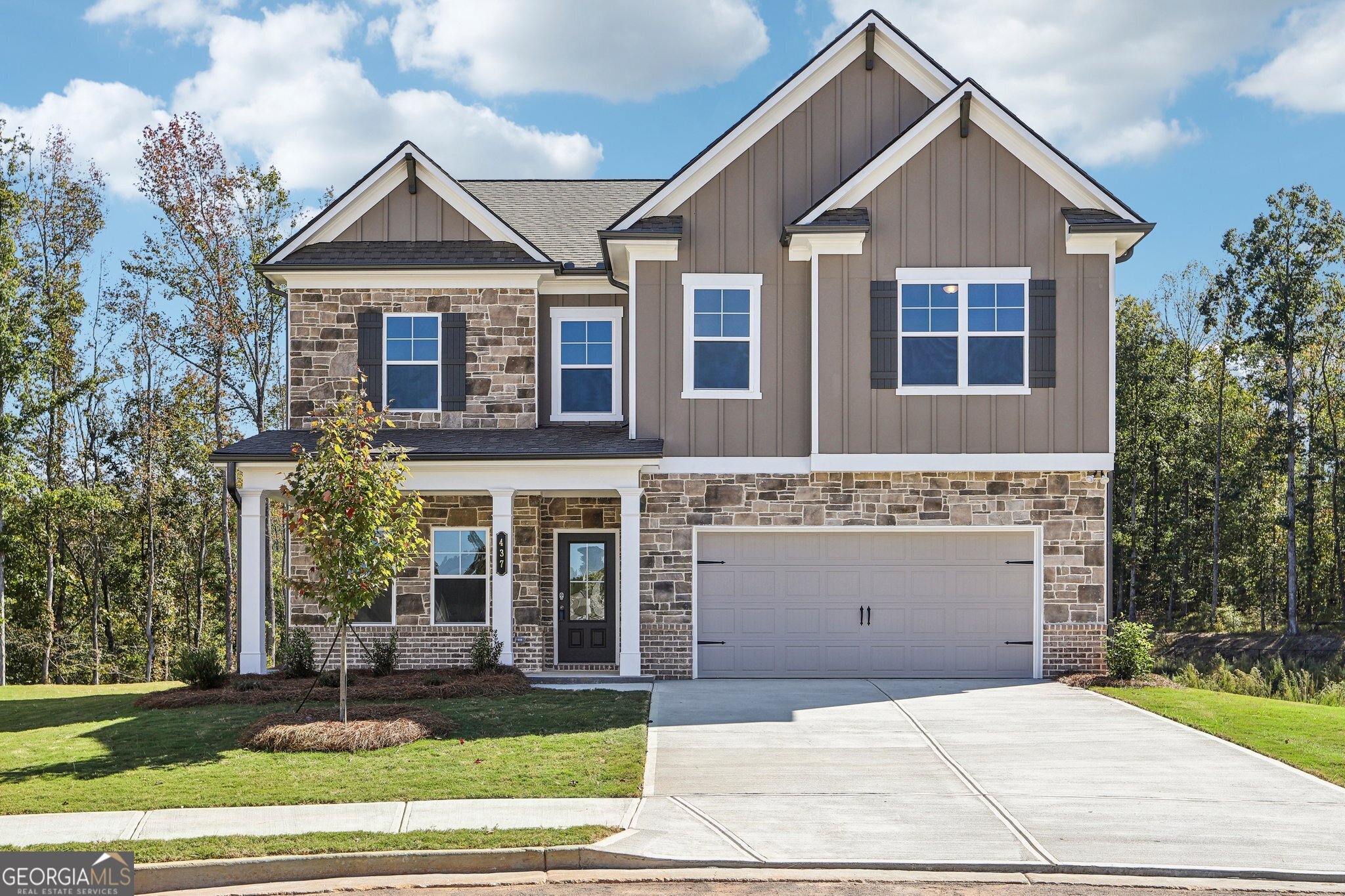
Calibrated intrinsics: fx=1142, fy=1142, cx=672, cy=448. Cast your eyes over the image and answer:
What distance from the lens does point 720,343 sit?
1619cm

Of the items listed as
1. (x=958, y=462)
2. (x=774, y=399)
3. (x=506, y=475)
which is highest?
(x=774, y=399)

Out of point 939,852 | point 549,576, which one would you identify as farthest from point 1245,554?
point 939,852

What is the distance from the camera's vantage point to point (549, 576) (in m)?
17.3

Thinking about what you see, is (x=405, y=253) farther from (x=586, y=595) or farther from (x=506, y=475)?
(x=586, y=595)

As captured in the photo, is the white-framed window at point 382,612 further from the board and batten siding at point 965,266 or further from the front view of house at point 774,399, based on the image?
the board and batten siding at point 965,266

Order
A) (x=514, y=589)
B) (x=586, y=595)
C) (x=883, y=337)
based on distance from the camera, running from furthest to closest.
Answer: (x=586, y=595) → (x=514, y=589) → (x=883, y=337)

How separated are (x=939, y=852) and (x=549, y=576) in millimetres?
10318

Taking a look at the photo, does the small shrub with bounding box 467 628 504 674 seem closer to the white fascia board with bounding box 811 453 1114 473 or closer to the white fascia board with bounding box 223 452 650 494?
the white fascia board with bounding box 223 452 650 494

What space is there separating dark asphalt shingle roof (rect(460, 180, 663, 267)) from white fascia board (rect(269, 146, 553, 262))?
783mm

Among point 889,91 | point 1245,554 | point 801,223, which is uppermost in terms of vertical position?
point 889,91

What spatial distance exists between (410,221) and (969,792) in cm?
1198

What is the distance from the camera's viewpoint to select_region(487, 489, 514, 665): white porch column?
1563cm

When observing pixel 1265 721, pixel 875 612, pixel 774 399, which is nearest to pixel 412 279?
pixel 774 399

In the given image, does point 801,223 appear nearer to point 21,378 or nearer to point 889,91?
point 889,91
